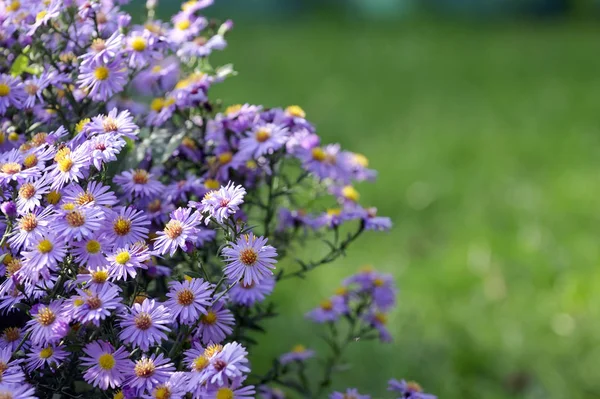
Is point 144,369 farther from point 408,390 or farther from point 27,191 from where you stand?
point 408,390

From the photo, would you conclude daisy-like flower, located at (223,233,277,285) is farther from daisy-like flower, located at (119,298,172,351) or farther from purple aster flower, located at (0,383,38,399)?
purple aster flower, located at (0,383,38,399)

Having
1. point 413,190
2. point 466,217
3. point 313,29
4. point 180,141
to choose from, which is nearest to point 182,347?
point 180,141

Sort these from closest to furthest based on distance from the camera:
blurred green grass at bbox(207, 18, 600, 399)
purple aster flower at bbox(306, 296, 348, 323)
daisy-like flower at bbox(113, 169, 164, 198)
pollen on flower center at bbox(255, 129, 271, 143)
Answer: daisy-like flower at bbox(113, 169, 164, 198)
pollen on flower center at bbox(255, 129, 271, 143)
purple aster flower at bbox(306, 296, 348, 323)
blurred green grass at bbox(207, 18, 600, 399)

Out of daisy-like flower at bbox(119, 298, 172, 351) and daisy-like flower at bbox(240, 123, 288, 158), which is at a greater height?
daisy-like flower at bbox(240, 123, 288, 158)

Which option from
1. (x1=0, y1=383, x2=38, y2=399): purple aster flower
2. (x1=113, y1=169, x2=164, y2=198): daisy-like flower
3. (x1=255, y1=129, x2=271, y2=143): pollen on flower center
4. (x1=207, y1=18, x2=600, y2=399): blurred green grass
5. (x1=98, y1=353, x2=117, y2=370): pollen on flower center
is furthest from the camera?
(x1=207, y1=18, x2=600, y2=399): blurred green grass

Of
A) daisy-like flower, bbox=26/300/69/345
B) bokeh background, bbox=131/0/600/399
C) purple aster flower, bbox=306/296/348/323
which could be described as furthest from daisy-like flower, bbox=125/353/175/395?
bokeh background, bbox=131/0/600/399

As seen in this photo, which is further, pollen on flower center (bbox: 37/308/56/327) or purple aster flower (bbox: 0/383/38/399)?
pollen on flower center (bbox: 37/308/56/327)
